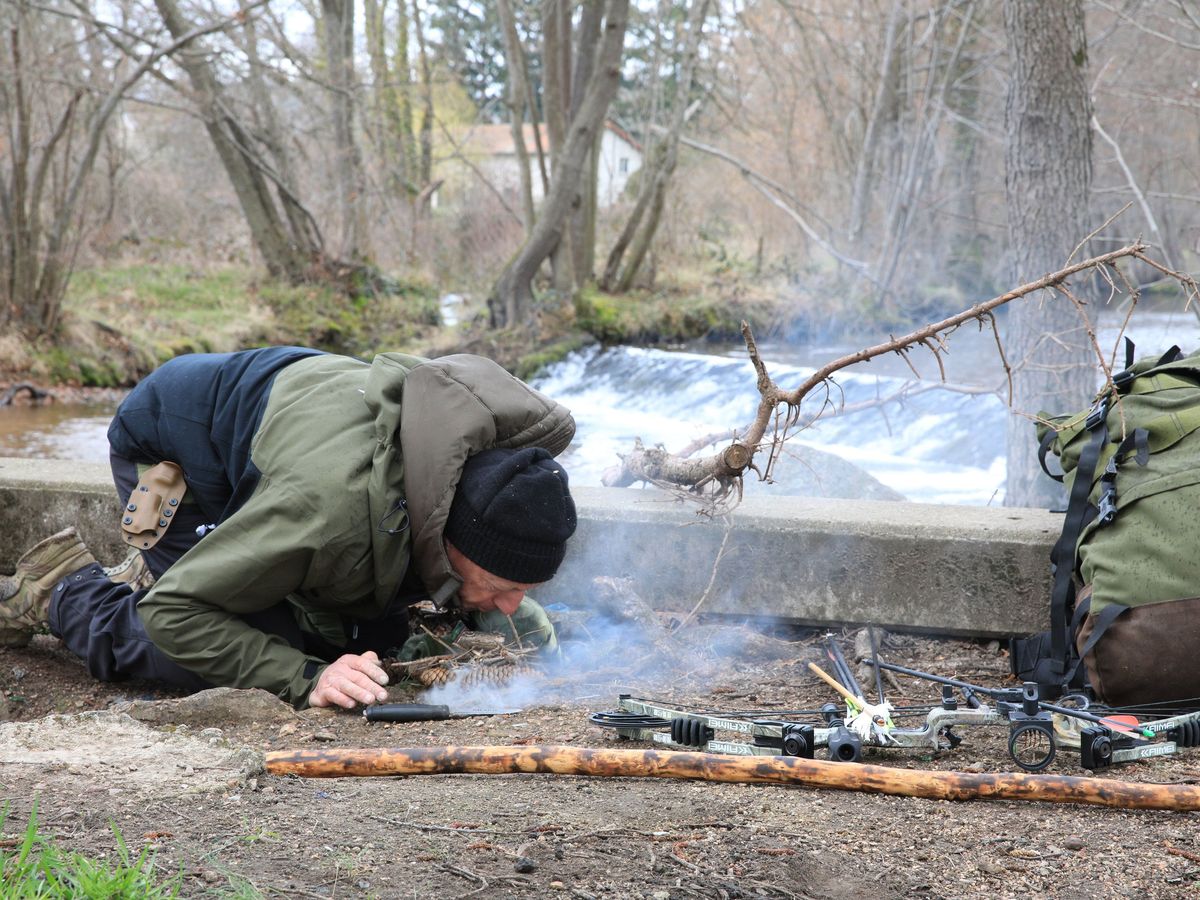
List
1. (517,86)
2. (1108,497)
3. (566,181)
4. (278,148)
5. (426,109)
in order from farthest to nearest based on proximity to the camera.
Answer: (426,109), (278,148), (517,86), (566,181), (1108,497)

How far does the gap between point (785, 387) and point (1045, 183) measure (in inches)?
272

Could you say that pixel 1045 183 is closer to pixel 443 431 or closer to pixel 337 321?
pixel 443 431

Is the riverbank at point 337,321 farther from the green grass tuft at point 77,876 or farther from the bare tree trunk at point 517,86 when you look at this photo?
the green grass tuft at point 77,876

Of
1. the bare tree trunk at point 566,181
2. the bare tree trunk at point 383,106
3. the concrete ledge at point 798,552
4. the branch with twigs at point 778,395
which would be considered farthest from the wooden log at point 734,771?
the bare tree trunk at point 383,106

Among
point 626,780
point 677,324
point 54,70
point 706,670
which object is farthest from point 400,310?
point 626,780

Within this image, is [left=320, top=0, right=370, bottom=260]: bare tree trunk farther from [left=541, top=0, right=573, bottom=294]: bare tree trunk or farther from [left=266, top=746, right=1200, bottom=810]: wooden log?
[left=266, top=746, right=1200, bottom=810]: wooden log

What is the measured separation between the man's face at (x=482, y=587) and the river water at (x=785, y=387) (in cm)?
455

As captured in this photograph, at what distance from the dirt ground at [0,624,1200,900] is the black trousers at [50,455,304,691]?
469 mm

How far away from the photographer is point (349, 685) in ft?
10.4

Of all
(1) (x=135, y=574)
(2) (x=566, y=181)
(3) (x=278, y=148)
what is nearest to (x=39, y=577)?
(1) (x=135, y=574)

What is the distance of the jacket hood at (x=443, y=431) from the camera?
297 centimetres

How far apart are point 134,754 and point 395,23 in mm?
19892

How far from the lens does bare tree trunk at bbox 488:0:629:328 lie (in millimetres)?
12891

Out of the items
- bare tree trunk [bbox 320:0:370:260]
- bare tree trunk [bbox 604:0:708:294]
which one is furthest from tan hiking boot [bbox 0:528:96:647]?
bare tree trunk [bbox 320:0:370:260]
